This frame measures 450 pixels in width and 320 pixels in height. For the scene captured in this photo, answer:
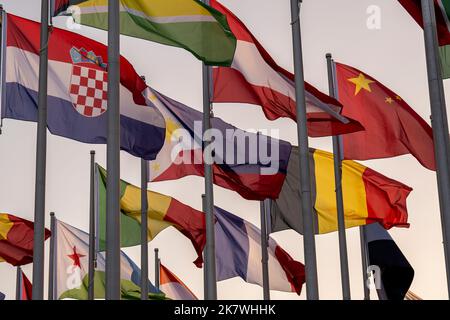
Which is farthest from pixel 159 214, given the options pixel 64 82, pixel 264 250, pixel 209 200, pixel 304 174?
pixel 304 174

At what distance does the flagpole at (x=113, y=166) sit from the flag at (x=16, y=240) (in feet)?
39.0

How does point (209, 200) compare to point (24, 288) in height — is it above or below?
below

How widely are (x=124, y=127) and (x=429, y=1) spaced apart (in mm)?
6975

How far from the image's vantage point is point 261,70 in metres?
17.8

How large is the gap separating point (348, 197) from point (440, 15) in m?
8.43

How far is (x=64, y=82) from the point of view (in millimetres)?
18422

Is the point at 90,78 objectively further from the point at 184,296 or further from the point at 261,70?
the point at 184,296

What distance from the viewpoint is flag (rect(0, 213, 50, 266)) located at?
24047 millimetres

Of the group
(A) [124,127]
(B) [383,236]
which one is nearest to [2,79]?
(A) [124,127]

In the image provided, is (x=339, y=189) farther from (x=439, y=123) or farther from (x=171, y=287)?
(x=171, y=287)

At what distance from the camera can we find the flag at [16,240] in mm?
24047

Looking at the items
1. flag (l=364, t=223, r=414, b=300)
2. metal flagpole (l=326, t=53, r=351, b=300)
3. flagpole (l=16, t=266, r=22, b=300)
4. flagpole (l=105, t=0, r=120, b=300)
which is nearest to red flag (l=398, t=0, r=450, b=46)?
metal flagpole (l=326, t=53, r=351, b=300)

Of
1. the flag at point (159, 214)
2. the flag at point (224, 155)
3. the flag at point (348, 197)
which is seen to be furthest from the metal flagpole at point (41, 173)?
the flag at point (348, 197)

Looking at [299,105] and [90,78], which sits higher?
[90,78]
